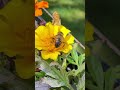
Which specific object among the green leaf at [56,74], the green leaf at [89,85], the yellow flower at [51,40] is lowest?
the green leaf at [89,85]

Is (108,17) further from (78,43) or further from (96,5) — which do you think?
(78,43)

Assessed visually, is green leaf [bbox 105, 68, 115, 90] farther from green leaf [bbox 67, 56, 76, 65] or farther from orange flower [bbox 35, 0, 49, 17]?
orange flower [bbox 35, 0, 49, 17]

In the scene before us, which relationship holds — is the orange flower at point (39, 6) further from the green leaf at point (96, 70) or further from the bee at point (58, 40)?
the green leaf at point (96, 70)

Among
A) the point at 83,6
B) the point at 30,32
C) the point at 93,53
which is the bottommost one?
the point at 93,53

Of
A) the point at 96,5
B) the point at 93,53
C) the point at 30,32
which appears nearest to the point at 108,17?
the point at 96,5

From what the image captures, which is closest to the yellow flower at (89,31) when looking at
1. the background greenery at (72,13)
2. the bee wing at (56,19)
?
the background greenery at (72,13)

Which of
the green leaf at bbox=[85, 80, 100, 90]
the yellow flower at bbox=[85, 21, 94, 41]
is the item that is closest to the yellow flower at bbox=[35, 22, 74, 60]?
the yellow flower at bbox=[85, 21, 94, 41]
